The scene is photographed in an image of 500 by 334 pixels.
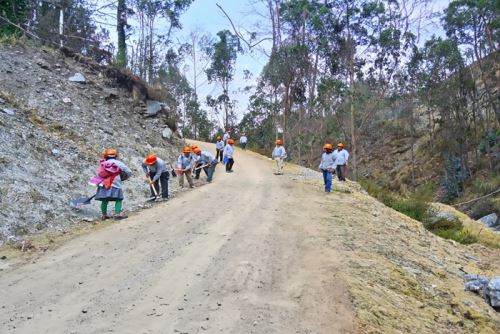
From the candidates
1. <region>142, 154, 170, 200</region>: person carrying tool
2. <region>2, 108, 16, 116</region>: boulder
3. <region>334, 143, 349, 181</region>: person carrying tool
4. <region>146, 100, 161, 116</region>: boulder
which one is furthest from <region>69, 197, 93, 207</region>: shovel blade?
<region>146, 100, 161, 116</region>: boulder

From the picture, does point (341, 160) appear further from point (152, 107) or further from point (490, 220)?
point (490, 220)

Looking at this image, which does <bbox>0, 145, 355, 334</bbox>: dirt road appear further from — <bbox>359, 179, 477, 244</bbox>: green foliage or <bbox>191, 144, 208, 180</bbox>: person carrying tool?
<bbox>191, 144, 208, 180</bbox>: person carrying tool

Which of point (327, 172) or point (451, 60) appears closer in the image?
point (327, 172)

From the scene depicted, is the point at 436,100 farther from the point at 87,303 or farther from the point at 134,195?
the point at 87,303

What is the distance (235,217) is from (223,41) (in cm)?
4351

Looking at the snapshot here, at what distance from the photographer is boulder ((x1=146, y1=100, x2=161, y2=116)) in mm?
23031

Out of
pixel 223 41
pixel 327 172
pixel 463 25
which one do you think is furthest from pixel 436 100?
pixel 327 172

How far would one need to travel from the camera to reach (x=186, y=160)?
16219 mm

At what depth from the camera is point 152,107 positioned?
23.2 meters

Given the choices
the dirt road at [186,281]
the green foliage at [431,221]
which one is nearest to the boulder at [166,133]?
the green foliage at [431,221]

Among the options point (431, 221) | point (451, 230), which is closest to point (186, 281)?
point (451, 230)

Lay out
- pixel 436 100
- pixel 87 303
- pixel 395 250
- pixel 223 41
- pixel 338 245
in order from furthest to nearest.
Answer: pixel 223 41
pixel 436 100
pixel 395 250
pixel 338 245
pixel 87 303

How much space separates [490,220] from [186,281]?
866 inches

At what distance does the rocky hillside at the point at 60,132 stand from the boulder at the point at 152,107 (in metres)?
0.06
